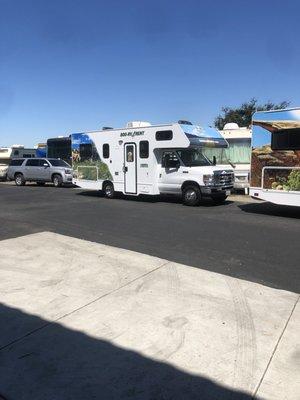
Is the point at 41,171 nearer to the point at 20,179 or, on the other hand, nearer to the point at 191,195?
the point at 20,179

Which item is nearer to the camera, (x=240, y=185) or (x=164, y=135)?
(x=164, y=135)

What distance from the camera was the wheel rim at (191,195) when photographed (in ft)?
48.2

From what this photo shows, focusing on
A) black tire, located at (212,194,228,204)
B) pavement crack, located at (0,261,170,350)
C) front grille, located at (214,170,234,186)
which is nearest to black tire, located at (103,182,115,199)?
black tire, located at (212,194,228,204)

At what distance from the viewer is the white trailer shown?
38.5 feet

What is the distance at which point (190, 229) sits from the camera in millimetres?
10133

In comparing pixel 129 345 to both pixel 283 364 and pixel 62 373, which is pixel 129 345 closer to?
pixel 62 373

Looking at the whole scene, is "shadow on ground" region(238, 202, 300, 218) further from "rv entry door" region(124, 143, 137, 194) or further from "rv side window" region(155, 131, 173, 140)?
"rv entry door" region(124, 143, 137, 194)

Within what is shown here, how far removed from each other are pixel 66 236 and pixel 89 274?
9.28 ft

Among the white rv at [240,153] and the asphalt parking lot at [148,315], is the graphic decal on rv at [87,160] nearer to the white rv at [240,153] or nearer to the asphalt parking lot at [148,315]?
the white rv at [240,153]

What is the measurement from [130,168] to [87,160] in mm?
2677

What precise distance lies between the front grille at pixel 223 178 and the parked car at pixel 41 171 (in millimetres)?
11453

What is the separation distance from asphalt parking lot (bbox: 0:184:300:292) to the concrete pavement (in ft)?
2.69

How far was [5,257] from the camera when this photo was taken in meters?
7.15

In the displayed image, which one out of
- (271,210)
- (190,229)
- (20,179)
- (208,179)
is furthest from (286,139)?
(20,179)
